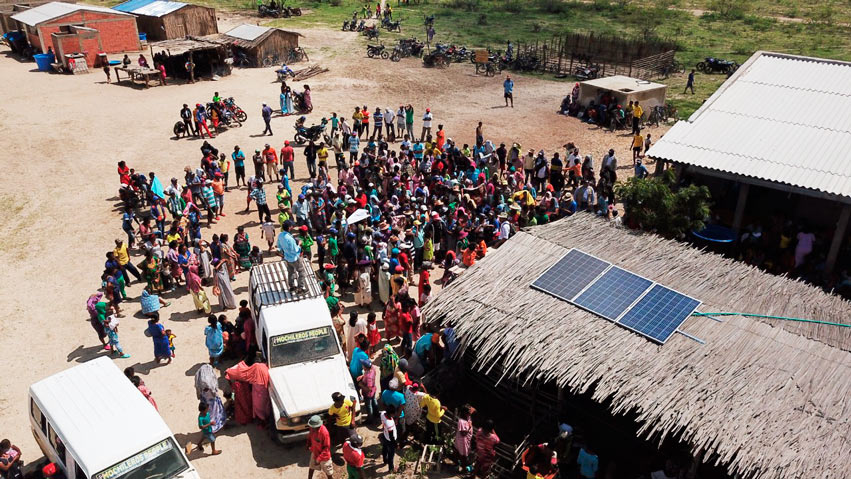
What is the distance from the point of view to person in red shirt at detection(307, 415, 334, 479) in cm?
983

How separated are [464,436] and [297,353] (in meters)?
3.38

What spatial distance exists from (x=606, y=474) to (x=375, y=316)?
633 centimetres

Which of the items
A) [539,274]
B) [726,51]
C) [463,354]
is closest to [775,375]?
[539,274]

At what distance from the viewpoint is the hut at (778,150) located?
15.5 meters

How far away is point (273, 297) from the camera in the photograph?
1238cm

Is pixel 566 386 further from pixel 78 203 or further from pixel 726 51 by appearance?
pixel 726 51

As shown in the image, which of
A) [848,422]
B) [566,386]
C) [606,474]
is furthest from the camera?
[566,386]

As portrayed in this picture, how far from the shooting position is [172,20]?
134 ft

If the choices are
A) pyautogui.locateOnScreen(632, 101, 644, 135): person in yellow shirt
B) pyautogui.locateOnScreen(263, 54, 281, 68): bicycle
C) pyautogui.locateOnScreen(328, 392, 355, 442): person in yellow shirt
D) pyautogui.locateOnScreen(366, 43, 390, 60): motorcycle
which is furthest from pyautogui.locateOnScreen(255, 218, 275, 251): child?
pyautogui.locateOnScreen(366, 43, 390, 60): motorcycle

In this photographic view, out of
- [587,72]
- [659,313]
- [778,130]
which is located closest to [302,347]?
[659,313]

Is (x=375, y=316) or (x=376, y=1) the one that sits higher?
(x=376, y=1)

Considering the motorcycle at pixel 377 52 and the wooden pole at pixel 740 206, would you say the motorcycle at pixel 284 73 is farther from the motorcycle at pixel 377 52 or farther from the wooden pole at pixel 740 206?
the wooden pole at pixel 740 206

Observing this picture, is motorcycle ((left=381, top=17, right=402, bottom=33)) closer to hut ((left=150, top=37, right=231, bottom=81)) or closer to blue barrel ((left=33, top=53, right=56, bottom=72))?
hut ((left=150, top=37, right=231, bottom=81))

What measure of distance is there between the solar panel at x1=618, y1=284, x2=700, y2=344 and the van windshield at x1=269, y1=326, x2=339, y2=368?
5188mm
